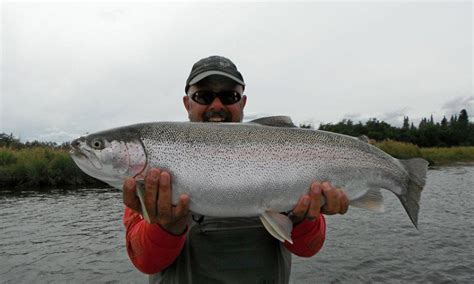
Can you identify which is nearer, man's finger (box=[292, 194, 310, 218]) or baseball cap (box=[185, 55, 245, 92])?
man's finger (box=[292, 194, 310, 218])

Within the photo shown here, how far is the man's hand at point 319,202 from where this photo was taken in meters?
2.45

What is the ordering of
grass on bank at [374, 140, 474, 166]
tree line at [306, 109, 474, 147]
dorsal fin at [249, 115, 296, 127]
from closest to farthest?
dorsal fin at [249, 115, 296, 127] < grass on bank at [374, 140, 474, 166] < tree line at [306, 109, 474, 147]

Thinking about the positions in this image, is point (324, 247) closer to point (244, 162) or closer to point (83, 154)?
point (244, 162)

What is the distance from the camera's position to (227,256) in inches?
100

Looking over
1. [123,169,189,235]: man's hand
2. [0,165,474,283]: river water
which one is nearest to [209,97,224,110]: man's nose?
[123,169,189,235]: man's hand

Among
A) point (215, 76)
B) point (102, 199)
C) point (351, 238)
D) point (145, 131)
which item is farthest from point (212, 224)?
point (102, 199)

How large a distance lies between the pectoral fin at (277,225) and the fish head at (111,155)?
850 millimetres

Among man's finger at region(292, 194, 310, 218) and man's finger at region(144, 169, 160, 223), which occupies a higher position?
man's finger at region(144, 169, 160, 223)

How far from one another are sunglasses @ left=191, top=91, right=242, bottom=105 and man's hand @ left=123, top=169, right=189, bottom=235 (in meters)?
0.98

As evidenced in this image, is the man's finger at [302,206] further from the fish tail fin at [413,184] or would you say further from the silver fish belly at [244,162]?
the fish tail fin at [413,184]

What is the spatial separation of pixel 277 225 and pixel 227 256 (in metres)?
0.47

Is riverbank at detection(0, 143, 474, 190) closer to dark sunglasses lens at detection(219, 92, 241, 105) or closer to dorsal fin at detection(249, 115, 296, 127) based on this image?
dark sunglasses lens at detection(219, 92, 241, 105)

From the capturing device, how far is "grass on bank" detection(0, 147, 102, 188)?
55.4ft

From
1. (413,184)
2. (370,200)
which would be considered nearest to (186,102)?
(370,200)
